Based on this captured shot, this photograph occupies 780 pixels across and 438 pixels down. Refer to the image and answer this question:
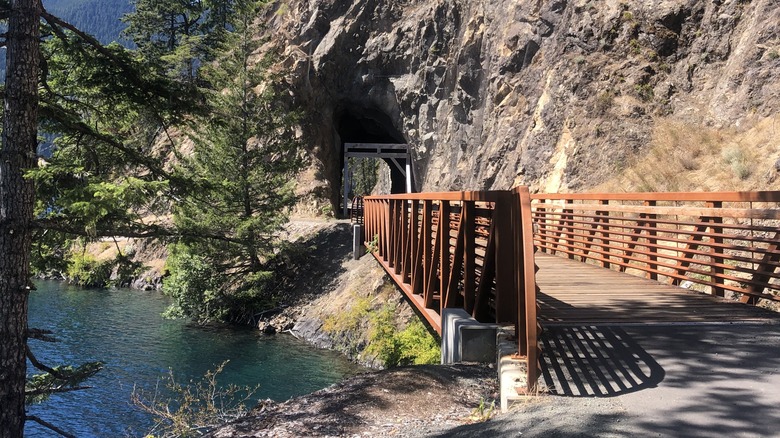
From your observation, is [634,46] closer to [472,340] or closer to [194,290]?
[472,340]

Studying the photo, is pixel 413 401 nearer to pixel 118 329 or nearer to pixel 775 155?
pixel 775 155

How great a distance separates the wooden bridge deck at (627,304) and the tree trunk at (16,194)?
6.02 metres

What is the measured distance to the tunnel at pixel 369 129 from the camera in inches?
1374

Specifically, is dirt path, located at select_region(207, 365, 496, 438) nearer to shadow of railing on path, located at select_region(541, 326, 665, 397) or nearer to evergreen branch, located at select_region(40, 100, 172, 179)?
shadow of railing on path, located at select_region(541, 326, 665, 397)

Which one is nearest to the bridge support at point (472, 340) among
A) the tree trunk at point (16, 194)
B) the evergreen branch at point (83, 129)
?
the evergreen branch at point (83, 129)

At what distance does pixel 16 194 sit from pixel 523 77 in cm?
1698

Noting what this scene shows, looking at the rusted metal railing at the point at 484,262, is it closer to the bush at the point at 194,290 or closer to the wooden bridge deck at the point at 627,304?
the wooden bridge deck at the point at 627,304

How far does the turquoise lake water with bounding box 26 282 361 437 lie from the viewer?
11133 millimetres

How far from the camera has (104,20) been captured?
196 metres

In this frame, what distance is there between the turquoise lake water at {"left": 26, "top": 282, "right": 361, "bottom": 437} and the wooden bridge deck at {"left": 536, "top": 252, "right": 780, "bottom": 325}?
24.6 feet

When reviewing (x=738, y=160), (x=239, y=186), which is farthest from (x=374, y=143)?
(x=738, y=160)

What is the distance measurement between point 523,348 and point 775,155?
8.24m

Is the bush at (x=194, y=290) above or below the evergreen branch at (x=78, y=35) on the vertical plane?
below

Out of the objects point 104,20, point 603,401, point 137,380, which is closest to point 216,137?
point 137,380
